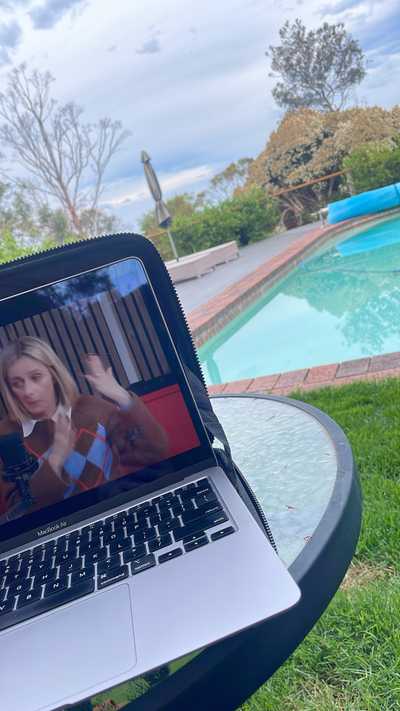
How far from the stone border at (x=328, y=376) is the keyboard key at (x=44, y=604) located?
1.83 metres

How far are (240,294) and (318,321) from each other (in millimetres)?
1013

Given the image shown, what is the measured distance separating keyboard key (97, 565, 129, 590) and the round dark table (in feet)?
0.49

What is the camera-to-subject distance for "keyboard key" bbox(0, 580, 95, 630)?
67 cm

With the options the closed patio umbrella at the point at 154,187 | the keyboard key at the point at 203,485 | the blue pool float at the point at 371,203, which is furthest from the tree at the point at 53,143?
the keyboard key at the point at 203,485

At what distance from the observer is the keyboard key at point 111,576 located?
0.68 metres

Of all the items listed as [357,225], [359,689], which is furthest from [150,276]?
[357,225]

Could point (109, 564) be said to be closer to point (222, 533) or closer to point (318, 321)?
point (222, 533)

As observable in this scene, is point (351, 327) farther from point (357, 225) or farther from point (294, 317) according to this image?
point (357, 225)

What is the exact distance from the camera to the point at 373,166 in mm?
11898

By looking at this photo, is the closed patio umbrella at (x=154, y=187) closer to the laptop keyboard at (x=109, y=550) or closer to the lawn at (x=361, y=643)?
the lawn at (x=361, y=643)

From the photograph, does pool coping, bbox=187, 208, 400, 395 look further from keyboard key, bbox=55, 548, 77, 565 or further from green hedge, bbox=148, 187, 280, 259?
green hedge, bbox=148, 187, 280, 259

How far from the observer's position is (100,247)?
782 millimetres

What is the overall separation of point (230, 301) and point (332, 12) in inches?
730

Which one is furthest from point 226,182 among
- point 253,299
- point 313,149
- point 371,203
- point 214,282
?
point 253,299
